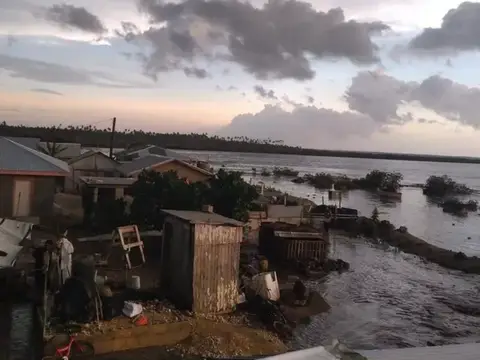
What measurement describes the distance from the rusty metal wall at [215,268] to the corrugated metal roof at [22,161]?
10.9 meters

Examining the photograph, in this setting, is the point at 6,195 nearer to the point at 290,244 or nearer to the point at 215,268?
the point at 290,244

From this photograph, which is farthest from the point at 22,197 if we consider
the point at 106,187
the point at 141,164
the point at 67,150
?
the point at 67,150

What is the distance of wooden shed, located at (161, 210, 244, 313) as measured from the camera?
1230cm

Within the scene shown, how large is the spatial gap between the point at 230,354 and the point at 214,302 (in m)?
2.02

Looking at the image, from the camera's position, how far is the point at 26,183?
2106 centimetres

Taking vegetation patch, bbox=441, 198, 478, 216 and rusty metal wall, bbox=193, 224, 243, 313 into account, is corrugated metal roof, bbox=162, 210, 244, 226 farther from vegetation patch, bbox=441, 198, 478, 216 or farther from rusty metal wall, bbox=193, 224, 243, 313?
vegetation patch, bbox=441, 198, 478, 216

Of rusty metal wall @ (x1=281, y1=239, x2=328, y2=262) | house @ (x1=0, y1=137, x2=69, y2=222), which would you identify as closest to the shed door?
house @ (x1=0, y1=137, x2=69, y2=222)

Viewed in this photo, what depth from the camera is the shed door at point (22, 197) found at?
20859 millimetres

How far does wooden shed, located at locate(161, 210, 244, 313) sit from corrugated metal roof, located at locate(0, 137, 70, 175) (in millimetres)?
9743

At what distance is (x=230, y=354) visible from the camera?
35.2ft

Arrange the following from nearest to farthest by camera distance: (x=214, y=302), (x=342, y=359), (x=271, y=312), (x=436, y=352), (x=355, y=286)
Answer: (x=342, y=359) → (x=436, y=352) → (x=214, y=302) → (x=271, y=312) → (x=355, y=286)

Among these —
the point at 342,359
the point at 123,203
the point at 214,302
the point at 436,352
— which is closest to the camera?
the point at 342,359

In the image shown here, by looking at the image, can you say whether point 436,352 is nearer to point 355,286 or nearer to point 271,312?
point 271,312

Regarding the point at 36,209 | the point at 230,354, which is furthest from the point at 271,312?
the point at 36,209
